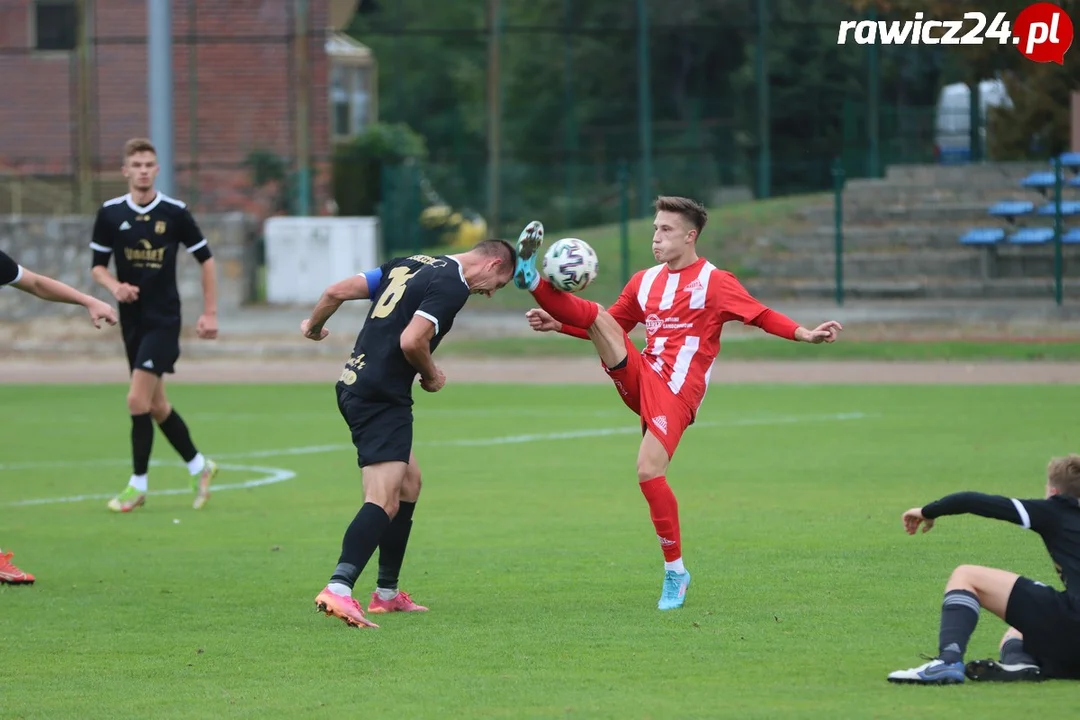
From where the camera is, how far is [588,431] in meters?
15.8

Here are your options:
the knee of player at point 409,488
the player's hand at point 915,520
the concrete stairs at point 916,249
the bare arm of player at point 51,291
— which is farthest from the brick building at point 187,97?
the player's hand at point 915,520

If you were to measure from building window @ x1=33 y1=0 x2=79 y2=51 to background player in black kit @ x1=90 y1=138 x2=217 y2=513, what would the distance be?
99.6ft

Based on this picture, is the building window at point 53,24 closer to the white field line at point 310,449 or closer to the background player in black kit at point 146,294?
the white field line at point 310,449

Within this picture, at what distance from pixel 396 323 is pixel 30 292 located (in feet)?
8.16

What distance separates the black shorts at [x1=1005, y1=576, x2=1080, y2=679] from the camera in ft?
20.3

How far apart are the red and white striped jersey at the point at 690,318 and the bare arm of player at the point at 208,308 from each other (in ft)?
14.7

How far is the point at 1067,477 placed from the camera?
618 centimetres

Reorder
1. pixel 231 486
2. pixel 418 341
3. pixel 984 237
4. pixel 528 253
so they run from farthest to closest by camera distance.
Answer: pixel 984 237
pixel 231 486
pixel 528 253
pixel 418 341

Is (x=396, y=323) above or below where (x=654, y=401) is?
above

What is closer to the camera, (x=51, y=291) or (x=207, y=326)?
(x=51, y=291)

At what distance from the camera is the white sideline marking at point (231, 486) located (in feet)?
40.7

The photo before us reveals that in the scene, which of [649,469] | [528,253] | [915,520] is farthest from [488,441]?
[915,520]

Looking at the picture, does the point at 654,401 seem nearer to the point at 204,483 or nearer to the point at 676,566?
the point at 676,566

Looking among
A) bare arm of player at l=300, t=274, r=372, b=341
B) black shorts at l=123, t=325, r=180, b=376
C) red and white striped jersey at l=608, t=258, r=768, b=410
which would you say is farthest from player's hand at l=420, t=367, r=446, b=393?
black shorts at l=123, t=325, r=180, b=376
